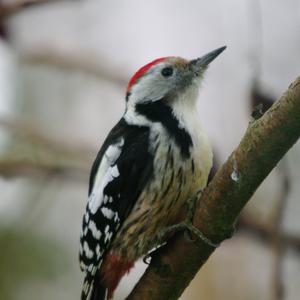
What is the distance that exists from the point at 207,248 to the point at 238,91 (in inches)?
140

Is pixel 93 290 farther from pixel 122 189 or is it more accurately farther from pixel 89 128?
pixel 89 128

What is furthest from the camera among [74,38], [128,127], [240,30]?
[74,38]

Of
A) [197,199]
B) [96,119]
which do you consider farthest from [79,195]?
[197,199]

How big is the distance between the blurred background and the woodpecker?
66 cm

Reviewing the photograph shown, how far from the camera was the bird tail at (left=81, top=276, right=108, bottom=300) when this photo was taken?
3.24 m

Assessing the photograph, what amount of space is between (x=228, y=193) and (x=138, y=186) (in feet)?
2.17

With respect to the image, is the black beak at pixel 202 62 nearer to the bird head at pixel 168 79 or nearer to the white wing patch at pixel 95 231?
the bird head at pixel 168 79

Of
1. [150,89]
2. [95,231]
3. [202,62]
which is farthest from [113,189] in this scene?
[202,62]

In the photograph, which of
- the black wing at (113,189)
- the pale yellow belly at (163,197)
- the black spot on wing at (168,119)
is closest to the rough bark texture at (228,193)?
the pale yellow belly at (163,197)

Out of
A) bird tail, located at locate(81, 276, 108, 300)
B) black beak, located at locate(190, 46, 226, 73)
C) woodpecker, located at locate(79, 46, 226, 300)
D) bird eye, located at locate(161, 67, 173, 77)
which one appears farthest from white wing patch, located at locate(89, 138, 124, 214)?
black beak, located at locate(190, 46, 226, 73)

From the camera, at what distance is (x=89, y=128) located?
7191mm

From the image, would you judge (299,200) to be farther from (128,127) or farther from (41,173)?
(128,127)

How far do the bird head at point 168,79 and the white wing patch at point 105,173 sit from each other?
1.15 ft

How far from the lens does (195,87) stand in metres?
3.49
